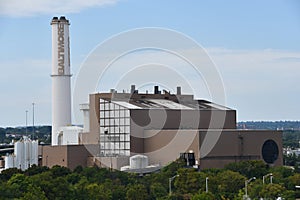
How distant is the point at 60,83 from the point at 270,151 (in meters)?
16.6

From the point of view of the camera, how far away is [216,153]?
2339 inches

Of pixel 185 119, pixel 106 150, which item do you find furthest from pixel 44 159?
pixel 185 119

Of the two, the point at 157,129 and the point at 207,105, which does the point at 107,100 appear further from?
the point at 207,105

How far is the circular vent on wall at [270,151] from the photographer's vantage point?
204 ft

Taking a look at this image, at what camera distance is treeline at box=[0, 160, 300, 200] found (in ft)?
129

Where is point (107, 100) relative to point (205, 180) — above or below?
above

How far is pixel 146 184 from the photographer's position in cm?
4838

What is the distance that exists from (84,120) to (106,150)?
5297mm

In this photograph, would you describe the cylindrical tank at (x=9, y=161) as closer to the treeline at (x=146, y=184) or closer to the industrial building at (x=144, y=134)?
the industrial building at (x=144, y=134)

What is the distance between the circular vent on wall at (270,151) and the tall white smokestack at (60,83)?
15.4 m

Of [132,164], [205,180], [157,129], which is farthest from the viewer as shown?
[157,129]

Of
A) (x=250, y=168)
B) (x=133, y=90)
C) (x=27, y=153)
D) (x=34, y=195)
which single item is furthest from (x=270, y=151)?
(x=34, y=195)

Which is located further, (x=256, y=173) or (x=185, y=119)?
(x=185, y=119)

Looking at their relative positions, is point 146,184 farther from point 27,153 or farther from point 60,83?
point 60,83
